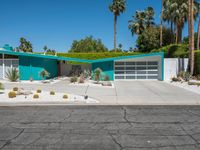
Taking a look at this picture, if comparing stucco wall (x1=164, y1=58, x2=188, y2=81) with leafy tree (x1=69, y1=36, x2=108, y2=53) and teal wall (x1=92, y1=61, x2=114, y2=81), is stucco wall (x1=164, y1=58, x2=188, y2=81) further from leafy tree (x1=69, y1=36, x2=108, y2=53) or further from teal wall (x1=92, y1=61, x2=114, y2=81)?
leafy tree (x1=69, y1=36, x2=108, y2=53)

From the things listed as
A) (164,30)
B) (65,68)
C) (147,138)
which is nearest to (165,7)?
(164,30)

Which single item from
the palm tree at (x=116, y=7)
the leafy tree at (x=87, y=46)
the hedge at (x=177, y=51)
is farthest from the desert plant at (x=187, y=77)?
the leafy tree at (x=87, y=46)

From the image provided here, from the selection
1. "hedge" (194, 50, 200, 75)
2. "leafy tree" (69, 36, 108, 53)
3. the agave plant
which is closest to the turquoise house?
the agave plant

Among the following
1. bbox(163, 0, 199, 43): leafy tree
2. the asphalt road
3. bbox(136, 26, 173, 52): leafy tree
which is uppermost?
bbox(163, 0, 199, 43): leafy tree

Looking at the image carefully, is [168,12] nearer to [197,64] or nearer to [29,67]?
[197,64]

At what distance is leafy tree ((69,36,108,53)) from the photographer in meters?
74.4

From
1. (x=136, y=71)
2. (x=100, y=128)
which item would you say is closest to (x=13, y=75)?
(x=136, y=71)

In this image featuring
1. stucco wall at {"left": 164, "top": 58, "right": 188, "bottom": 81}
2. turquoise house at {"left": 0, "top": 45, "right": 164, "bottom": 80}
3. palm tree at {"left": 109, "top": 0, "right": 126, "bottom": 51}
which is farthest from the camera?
palm tree at {"left": 109, "top": 0, "right": 126, "bottom": 51}

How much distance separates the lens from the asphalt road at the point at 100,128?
265 inches

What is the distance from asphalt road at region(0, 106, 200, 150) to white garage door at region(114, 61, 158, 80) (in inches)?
699

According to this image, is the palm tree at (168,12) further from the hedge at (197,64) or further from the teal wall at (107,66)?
the teal wall at (107,66)

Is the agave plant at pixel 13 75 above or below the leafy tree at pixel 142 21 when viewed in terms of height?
below

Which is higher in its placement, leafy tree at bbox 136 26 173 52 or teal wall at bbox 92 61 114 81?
leafy tree at bbox 136 26 173 52

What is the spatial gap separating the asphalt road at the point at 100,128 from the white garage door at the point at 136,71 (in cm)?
1776
